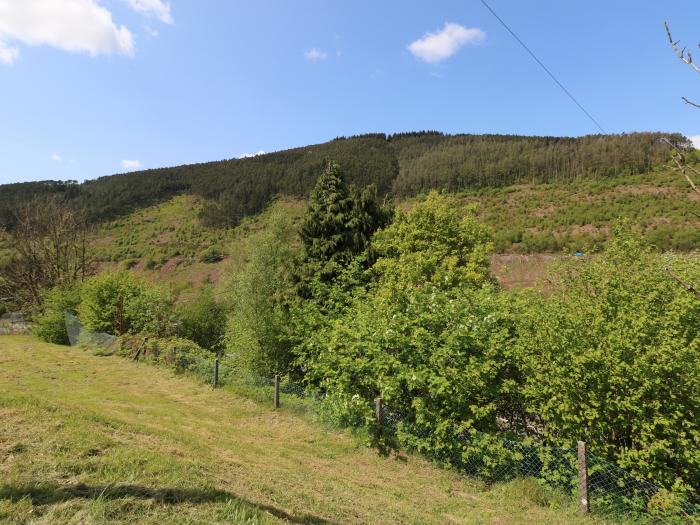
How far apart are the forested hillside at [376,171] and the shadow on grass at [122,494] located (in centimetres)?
9213

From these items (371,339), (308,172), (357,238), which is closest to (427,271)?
(357,238)

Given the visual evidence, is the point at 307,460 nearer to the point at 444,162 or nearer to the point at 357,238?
the point at 357,238

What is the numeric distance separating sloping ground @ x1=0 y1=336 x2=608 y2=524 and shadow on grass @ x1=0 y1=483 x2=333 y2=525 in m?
0.01

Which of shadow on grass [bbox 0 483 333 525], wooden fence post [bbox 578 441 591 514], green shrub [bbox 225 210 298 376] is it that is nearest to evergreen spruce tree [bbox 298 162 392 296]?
green shrub [bbox 225 210 298 376]

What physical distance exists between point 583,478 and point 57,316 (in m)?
33.7


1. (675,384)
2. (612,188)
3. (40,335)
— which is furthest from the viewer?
(612,188)

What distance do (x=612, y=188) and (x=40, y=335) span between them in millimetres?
99399

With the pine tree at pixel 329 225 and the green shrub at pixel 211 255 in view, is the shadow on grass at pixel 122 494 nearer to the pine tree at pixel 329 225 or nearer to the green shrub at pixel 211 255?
the pine tree at pixel 329 225

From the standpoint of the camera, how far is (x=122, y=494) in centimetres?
450

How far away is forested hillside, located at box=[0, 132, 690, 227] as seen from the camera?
9944 centimetres

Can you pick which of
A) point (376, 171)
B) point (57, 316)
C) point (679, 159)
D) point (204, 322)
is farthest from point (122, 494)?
point (376, 171)

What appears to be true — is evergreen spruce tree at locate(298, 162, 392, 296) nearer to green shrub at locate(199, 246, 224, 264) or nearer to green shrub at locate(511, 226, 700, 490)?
green shrub at locate(511, 226, 700, 490)

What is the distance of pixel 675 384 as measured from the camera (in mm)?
6965

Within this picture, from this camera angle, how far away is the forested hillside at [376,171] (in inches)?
3915
